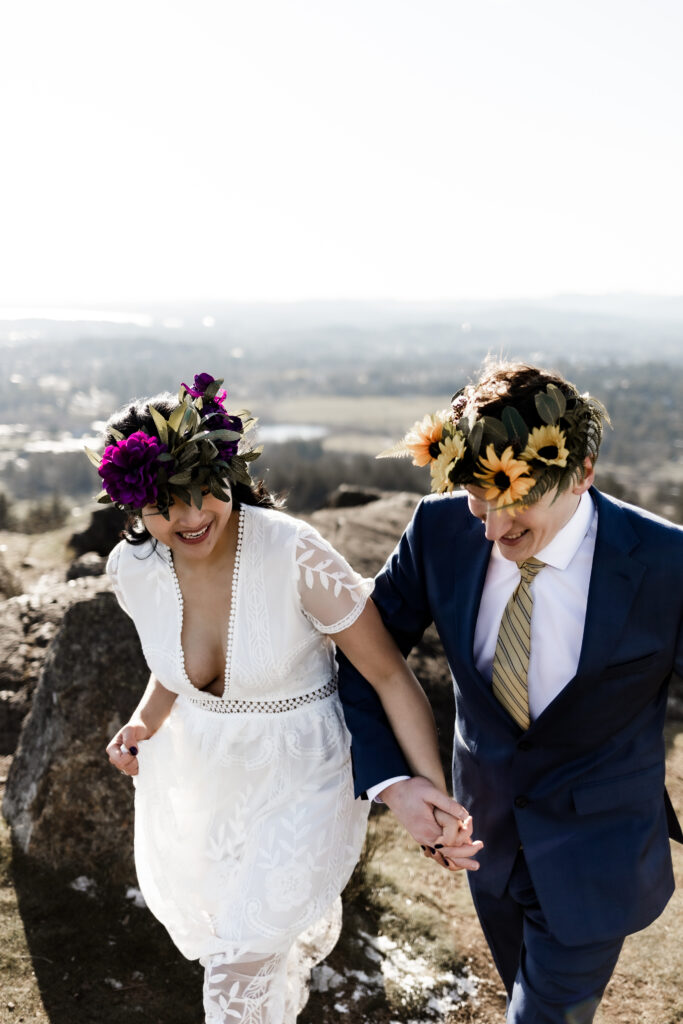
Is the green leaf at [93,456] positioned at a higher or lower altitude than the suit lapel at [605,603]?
higher

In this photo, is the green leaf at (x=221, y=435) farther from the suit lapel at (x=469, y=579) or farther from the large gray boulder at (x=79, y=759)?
the large gray boulder at (x=79, y=759)

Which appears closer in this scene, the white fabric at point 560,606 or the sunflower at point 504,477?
the sunflower at point 504,477

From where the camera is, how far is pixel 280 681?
3.00 metres

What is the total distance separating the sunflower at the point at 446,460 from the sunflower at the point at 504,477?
7cm

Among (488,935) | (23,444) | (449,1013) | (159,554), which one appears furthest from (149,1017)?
(23,444)

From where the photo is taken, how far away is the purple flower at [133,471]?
8.52 feet

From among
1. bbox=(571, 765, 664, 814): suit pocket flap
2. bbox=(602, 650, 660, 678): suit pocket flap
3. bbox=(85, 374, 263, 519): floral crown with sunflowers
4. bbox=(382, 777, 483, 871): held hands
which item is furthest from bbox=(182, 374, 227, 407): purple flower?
bbox=(571, 765, 664, 814): suit pocket flap

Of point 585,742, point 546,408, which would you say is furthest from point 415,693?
point 546,408

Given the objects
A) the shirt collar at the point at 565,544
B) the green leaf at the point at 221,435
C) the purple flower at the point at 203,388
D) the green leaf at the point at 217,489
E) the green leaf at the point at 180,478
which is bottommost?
the shirt collar at the point at 565,544

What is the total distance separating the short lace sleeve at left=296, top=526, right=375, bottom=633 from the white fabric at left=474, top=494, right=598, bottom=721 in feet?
1.83

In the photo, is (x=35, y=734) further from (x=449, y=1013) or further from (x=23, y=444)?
(x=23, y=444)

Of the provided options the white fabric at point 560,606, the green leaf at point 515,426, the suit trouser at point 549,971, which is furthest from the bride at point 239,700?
the green leaf at point 515,426

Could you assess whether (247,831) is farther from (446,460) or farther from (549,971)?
(446,460)

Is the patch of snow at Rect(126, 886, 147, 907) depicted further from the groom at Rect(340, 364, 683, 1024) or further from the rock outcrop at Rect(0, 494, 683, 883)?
the groom at Rect(340, 364, 683, 1024)
